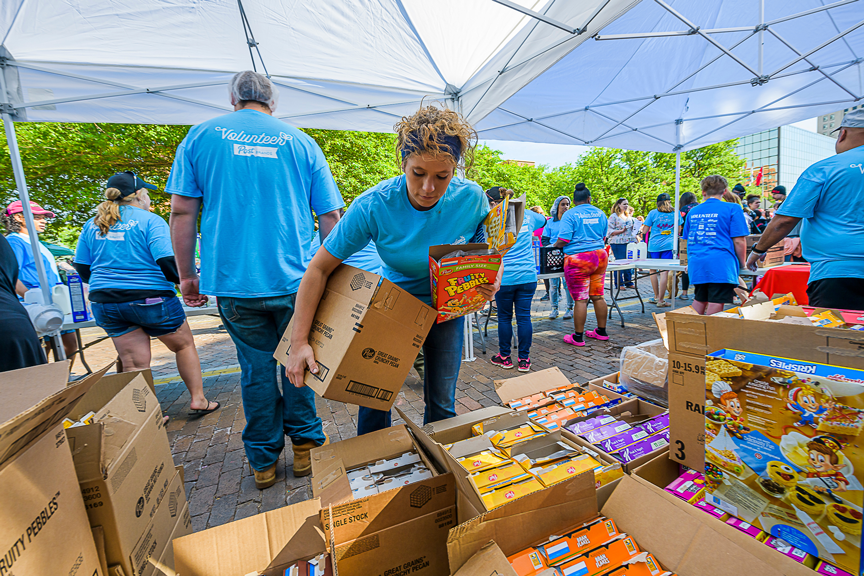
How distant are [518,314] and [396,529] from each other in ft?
10.1

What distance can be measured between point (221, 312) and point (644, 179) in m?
23.0

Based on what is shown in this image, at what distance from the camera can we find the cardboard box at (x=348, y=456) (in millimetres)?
1464

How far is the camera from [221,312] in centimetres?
207

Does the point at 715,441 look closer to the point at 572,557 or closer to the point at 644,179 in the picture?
the point at 572,557

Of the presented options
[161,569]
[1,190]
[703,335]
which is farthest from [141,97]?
[1,190]

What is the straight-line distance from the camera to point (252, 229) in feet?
Result: 6.64

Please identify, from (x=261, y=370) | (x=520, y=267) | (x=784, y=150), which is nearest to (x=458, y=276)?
(x=261, y=370)

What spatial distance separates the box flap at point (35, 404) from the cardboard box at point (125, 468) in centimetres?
21

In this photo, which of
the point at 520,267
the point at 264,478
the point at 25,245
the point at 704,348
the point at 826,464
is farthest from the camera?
the point at 520,267

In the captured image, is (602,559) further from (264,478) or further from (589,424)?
(264,478)

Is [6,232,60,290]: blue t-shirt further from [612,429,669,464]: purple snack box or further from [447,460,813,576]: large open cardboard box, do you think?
[612,429,669,464]: purple snack box

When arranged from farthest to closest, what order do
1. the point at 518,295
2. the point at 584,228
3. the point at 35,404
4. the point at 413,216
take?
the point at 584,228
the point at 518,295
the point at 413,216
the point at 35,404

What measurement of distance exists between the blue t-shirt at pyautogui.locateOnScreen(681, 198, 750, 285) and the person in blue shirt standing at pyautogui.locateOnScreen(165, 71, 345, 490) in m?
4.38

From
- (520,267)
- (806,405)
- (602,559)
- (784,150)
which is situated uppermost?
(784,150)
